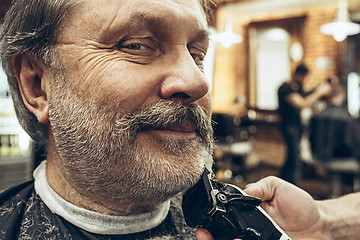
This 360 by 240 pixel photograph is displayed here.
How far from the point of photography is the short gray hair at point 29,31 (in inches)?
40.6

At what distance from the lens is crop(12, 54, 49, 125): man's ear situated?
1123mm

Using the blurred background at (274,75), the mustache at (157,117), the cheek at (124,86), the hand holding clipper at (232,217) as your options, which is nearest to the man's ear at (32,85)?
the cheek at (124,86)

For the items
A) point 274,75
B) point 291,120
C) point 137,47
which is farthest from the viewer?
point 274,75

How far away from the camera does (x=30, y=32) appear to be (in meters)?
1.09

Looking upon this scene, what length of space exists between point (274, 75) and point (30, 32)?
657 centimetres

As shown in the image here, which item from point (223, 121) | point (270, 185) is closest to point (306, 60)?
point (223, 121)

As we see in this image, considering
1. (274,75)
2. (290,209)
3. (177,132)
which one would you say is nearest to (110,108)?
(177,132)

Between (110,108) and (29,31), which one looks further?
(29,31)

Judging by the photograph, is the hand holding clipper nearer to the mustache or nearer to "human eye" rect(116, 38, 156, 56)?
the mustache

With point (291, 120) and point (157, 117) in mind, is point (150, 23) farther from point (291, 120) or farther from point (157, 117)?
point (291, 120)

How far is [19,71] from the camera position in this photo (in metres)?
1.16

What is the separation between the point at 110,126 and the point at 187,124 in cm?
24

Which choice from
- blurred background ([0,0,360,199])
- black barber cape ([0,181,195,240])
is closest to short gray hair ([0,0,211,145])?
black barber cape ([0,181,195,240])

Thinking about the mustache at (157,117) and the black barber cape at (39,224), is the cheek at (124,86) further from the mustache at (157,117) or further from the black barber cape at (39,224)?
the black barber cape at (39,224)
